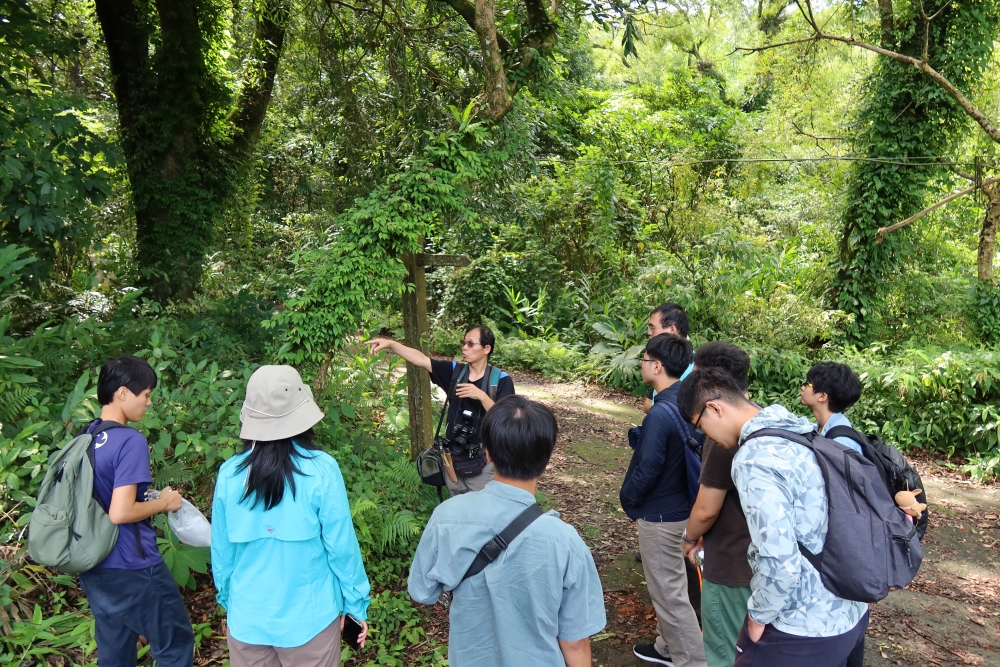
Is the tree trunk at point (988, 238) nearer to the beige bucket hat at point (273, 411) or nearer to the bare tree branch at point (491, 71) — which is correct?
the bare tree branch at point (491, 71)

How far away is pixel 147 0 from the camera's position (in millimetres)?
7461

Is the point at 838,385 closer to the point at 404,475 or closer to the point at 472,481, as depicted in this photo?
the point at 472,481

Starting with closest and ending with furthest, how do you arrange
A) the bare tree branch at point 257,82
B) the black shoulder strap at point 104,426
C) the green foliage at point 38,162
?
the black shoulder strap at point 104,426 < the green foliage at point 38,162 < the bare tree branch at point 257,82

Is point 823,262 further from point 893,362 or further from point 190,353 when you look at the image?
point 190,353

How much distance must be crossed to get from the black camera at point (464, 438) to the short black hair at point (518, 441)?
6.35ft

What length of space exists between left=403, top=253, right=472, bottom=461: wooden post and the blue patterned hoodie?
10.1ft

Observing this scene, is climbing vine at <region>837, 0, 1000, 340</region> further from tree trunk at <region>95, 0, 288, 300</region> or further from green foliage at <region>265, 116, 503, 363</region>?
tree trunk at <region>95, 0, 288, 300</region>

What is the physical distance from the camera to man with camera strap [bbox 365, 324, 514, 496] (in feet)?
12.9

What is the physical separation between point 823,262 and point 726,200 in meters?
2.22

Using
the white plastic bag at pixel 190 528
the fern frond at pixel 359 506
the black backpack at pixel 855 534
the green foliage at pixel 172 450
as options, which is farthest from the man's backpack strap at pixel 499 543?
the fern frond at pixel 359 506

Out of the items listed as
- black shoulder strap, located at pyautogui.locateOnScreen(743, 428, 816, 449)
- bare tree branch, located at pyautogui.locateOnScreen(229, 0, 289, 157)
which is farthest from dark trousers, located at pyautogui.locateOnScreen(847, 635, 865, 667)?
bare tree branch, located at pyautogui.locateOnScreen(229, 0, 289, 157)

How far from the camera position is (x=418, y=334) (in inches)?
192

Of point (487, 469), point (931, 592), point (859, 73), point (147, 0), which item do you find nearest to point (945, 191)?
point (859, 73)

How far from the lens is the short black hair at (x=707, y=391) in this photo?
2307 mm
